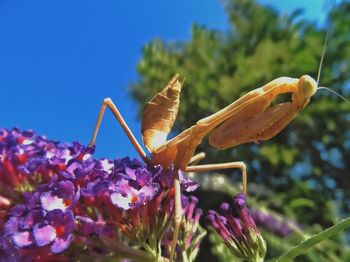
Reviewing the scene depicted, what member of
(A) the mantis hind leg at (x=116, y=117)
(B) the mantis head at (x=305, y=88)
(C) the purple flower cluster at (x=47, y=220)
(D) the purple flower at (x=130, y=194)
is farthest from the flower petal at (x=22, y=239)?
(B) the mantis head at (x=305, y=88)

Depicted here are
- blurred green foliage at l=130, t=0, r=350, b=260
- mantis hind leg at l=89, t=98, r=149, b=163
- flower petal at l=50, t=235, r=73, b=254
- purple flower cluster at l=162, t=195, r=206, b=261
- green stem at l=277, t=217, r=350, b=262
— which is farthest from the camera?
blurred green foliage at l=130, t=0, r=350, b=260

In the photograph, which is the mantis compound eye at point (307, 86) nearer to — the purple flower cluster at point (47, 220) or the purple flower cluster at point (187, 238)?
the purple flower cluster at point (187, 238)

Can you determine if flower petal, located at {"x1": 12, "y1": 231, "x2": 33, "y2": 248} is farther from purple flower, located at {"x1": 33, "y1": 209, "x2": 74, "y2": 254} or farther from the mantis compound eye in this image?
the mantis compound eye

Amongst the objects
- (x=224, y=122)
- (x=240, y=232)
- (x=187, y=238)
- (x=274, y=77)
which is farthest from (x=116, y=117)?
(x=274, y=77)

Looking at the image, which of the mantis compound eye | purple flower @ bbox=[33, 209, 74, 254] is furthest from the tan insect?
purple flower @ bbox=[33, 209, 74, 254]

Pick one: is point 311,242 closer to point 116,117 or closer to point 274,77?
point 116,117

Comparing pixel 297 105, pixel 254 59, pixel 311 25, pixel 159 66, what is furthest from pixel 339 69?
pixel 297 105
